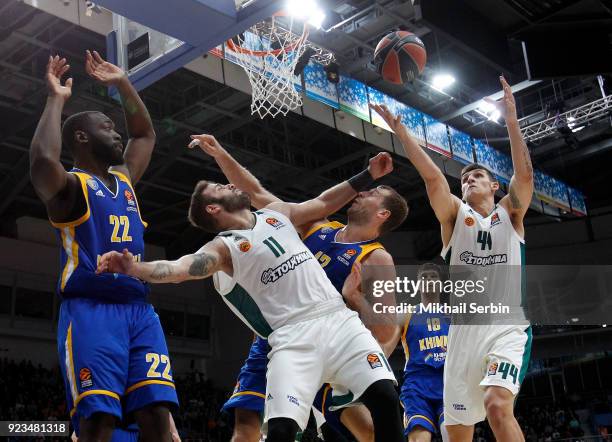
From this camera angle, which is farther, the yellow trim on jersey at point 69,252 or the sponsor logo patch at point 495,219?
the sponsor logo patch at point 495,219

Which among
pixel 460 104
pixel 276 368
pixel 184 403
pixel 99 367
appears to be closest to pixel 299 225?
pixel 276 368

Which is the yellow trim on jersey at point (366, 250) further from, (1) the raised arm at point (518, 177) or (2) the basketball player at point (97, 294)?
(2) the basketball player at point (97, 294)

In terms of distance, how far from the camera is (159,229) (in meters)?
23.9

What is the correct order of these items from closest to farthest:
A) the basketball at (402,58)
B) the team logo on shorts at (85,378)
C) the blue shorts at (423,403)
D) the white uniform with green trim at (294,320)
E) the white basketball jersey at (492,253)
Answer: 1. the team logo on shorts at (85,378)
2. the white uniform with green trim at (294,320)
3. the white basketball jersey at (492,253)
4. the blue shorts at (423,403)
5. the basketball at (402,58)

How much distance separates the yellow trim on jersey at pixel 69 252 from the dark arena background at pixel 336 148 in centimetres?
248

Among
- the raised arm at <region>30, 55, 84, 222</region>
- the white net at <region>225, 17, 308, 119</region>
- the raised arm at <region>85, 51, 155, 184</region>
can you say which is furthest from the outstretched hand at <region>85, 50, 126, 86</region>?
the white net at <region>225, 17, 308, 119</region>

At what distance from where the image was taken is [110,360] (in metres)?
3.38

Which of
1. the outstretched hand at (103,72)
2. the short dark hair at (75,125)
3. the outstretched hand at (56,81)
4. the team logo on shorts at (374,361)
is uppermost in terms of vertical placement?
the outstretched hand at (103,72)

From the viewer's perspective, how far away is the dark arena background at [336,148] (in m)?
8.16

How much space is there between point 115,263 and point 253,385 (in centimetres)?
173

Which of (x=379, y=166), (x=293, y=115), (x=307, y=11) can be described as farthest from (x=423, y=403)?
(x=293, y=115)

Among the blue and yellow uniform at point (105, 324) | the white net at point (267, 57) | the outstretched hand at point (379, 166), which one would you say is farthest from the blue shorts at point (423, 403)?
the white net at point (267, 57)

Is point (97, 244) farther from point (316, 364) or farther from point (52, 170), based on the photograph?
point (316, 364)

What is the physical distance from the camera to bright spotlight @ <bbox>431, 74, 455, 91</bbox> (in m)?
15.8
